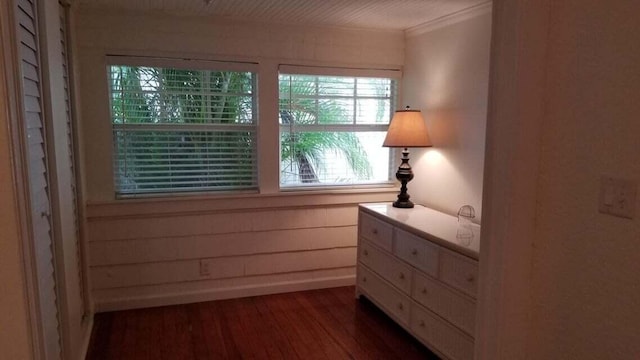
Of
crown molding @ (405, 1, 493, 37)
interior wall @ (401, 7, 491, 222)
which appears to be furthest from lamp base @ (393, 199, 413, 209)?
crown molding @ (405, 1, 493, 37)

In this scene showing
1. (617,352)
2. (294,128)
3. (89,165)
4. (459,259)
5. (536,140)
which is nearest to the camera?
(617,352)

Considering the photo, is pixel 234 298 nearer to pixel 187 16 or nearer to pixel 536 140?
pixel 187 16

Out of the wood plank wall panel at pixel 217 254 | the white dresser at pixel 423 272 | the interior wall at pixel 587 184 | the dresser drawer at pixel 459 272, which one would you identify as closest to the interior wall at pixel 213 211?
the wood plank wall panel at pixel 217 254

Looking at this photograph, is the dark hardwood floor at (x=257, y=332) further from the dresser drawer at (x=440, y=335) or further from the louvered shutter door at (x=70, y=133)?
the louvered shutter door at (x=70, y=133)

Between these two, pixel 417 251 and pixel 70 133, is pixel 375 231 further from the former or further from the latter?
pixel 70 133

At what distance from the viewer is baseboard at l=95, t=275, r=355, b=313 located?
11.0ft

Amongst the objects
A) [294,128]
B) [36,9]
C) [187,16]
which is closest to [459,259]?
[294,128]

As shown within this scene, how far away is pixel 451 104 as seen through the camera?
3.25 meters

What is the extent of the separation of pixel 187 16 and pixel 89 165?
129 cm

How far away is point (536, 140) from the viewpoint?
4.91 feet

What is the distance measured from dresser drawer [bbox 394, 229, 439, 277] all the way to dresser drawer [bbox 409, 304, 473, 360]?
0.27 m

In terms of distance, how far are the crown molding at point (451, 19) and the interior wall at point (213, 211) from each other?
7.7 inches

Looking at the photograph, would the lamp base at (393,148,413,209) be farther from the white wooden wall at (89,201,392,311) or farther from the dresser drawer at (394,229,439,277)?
the white wooden wall at (89,201,392,311)

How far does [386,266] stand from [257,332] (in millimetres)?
993
